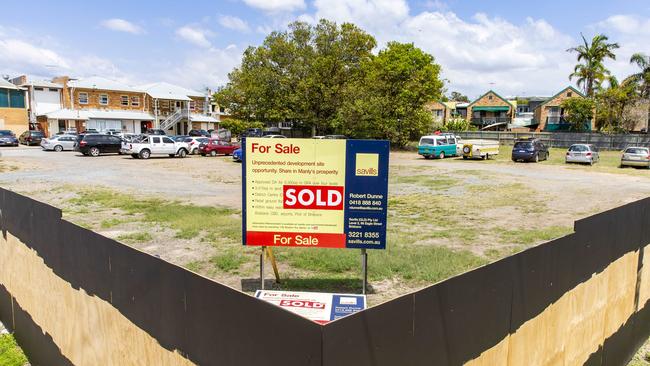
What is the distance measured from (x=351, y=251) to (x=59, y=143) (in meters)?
39.4

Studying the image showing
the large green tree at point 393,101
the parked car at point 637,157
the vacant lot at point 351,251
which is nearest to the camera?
the vacant lot at point 351,251

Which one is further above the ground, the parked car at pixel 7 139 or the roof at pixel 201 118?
the roof at pixel 201 118

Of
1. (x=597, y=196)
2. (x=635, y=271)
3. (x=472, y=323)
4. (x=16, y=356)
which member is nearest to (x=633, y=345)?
(x=635, y=271)

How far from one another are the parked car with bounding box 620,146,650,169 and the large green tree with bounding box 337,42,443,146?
65.0 ft

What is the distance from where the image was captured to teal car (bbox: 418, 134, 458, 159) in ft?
130

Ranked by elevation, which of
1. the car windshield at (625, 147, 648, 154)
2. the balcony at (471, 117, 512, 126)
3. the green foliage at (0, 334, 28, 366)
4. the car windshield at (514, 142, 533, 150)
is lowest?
the green foliage at (0, 334, 28, 366)

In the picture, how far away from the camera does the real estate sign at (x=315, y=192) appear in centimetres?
625

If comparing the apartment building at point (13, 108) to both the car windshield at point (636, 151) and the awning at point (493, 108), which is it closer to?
the car windshield at point (636, 151)

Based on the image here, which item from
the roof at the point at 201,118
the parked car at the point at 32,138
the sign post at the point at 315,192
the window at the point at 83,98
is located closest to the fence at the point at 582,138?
the roof at the point at 201,118

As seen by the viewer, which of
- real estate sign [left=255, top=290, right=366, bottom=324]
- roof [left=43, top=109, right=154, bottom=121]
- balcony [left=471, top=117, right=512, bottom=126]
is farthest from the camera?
balcony [left=471, top=117, right=512, bottom=126]

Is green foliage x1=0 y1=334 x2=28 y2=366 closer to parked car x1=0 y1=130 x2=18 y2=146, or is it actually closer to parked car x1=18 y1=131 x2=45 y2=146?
parked car x1=0 y1=130 x2=18 y2=146

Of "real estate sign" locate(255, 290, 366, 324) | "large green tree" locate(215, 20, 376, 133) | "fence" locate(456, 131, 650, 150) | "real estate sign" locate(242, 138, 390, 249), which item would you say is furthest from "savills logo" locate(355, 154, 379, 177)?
"fence" locate(456, 131, 650, 150)

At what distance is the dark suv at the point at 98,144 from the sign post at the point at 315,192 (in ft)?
110

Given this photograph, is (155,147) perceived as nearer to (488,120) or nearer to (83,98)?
(83,98)
